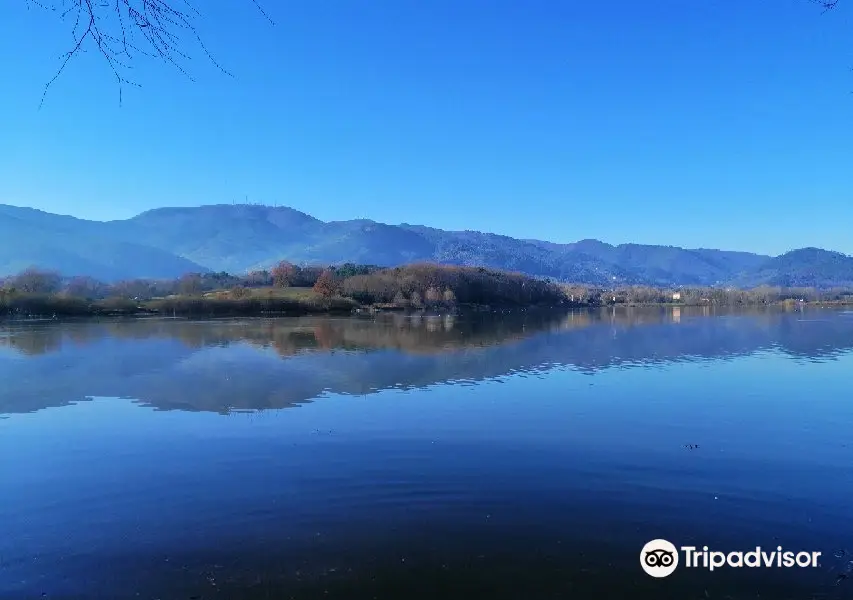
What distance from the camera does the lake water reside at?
7109mm

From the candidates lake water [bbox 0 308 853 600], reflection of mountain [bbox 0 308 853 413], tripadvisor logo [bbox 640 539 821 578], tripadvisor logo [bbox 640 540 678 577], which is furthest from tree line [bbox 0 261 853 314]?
tripadvisor logo [bbox 640 539 821 578]

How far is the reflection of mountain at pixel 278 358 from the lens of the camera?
20234mm

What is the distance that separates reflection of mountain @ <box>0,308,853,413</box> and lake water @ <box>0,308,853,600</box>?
12.6 inches

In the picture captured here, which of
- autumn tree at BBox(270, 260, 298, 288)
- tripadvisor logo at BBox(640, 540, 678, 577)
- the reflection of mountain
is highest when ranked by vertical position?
autumn tree at BBox(270, 260, 298, 288)

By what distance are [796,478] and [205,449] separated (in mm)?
10974

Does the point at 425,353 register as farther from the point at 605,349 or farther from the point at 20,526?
the point at 20,526

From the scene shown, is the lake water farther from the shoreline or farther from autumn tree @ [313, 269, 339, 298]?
autumn tree @ [313, 269, 339, 298]

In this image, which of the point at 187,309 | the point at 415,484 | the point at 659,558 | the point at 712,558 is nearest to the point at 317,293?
the point at 187,309

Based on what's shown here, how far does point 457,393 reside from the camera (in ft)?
65.7

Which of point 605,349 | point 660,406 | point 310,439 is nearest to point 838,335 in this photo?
point 605,349

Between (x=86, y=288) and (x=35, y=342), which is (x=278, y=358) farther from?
(x=86, y=288)

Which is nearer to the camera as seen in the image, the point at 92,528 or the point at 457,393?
the point at 92,528

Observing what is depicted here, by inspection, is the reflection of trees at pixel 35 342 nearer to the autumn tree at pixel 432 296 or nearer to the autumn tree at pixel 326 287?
the autumn tree at pixel 326 287

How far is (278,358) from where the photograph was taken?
30078 mm
